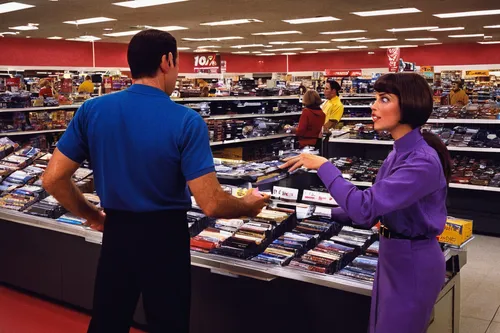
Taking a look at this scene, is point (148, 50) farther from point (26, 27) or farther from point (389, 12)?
point (26, 27)

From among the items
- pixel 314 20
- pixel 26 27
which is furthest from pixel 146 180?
pixel 26 27

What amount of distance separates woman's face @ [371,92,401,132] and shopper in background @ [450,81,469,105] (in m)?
9.11

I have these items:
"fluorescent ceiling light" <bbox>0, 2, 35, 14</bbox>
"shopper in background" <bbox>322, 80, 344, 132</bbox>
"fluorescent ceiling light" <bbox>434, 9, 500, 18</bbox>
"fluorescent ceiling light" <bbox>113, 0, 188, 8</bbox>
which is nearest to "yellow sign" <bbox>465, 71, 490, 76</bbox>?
"fluorescent ceiling light" <bbox>434, 9, 500, 18</bbox>

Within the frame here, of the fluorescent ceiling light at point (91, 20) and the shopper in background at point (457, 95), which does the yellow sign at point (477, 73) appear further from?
the fluorescent ceiling light at point (91, 20)

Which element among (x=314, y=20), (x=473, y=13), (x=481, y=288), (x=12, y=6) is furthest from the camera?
(x=314, y=20)

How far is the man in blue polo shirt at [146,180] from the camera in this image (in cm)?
185

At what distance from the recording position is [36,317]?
3617mm

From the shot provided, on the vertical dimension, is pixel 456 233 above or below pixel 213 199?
below

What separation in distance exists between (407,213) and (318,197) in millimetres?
1106

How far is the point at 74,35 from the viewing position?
1698 centimetres

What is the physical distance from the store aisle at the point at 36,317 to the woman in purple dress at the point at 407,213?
6.68 feet

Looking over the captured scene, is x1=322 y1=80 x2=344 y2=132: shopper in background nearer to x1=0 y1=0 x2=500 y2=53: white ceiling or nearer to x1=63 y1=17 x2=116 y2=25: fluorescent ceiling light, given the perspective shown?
x1=0 y1=0 x2=500 y2=53: white ceiling

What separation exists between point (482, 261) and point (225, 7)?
806cm

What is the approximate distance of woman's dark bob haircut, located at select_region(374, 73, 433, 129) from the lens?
1.83 meters
